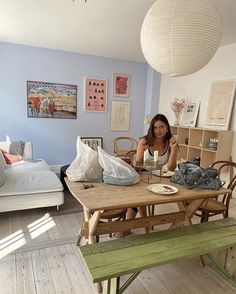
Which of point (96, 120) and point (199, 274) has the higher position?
point (96, 120)

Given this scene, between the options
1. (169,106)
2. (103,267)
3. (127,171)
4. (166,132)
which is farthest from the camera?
(169,106)

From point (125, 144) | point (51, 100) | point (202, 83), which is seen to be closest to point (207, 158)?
point (202, 83)

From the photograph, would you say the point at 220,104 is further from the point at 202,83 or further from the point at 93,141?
the point at 93,141

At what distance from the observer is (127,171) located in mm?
1757

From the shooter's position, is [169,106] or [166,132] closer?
[166,132]

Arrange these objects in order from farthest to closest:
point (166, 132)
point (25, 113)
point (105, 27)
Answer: point (25, 113), point (105, 27), point (166, 132)

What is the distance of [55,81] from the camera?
14.8 ft

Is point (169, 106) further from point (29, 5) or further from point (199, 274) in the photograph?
point (199, 274)

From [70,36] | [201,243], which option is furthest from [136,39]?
[201,243]

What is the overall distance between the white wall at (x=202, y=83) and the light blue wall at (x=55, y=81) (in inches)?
24.0

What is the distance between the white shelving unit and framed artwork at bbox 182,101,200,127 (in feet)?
0.46

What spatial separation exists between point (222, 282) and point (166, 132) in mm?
1368

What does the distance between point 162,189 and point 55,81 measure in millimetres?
3570

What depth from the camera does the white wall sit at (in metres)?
3.53
